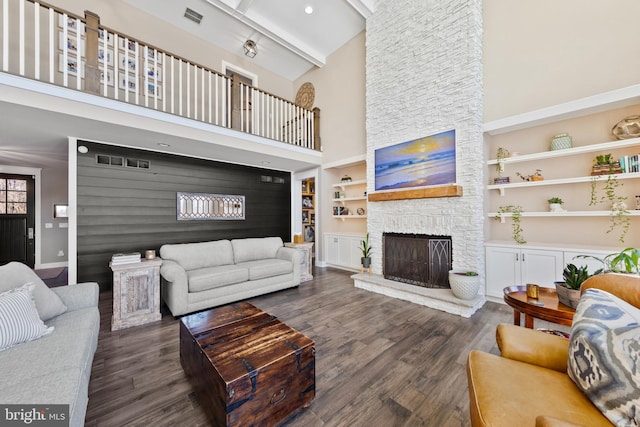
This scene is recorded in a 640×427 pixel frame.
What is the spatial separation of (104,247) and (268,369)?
4.26 m

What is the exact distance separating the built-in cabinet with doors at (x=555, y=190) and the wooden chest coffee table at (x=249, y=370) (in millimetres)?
3175

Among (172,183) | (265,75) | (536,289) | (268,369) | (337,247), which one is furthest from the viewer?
(265,75)

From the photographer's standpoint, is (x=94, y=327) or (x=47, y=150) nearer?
(x=94, y=327)

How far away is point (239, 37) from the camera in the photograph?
552cm

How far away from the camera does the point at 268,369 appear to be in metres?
1.34

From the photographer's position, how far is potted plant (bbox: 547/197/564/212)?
3.04 m

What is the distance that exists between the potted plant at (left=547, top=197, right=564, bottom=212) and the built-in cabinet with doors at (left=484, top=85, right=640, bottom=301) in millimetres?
27

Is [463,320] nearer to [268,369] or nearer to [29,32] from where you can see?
[268,369]

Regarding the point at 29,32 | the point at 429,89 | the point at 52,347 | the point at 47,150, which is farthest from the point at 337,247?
the point at 29,32

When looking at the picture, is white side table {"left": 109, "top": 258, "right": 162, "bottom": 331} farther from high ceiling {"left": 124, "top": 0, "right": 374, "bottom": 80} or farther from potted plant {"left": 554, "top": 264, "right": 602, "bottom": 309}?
high ceiling {"left": 124, "top": 0, "right": 374, "bottom": 80}

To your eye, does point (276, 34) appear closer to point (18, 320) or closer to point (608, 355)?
A: point (18, 320)

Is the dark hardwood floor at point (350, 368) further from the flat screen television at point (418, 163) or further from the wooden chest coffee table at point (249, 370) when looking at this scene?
the flat screen television at point (418, 163)

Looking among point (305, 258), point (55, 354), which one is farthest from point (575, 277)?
point (305, 258)

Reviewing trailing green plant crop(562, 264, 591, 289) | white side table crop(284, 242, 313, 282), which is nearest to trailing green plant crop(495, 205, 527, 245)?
trailing green plant crop(562, 264, 591, 289)
